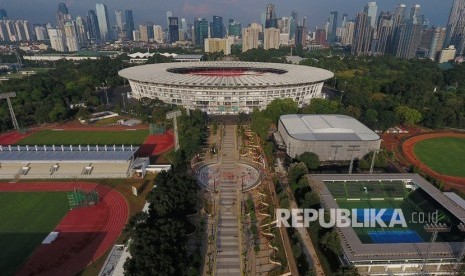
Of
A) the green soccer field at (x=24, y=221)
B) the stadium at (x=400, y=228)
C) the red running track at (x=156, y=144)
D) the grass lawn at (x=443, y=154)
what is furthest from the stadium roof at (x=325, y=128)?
the green soccer field at (x=24, y=221)

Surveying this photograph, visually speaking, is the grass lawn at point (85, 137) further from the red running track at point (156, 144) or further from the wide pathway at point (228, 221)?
the wide pathway at point (228, 221)

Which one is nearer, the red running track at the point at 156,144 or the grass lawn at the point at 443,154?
the grass lawn at the point at 443,154

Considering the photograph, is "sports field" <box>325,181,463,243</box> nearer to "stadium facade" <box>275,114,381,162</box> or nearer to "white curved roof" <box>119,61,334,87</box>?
"stadium facade" <box>275,114,381,162</box>

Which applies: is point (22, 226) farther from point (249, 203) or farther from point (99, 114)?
point (99, 114)

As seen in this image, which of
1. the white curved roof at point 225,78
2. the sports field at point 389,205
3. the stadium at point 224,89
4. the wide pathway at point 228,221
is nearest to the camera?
the wide pathway at point 228,221

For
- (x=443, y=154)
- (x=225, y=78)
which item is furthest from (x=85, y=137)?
(x=443, y=154)

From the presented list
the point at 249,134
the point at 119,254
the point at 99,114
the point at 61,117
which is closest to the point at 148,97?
the point at 99,114
